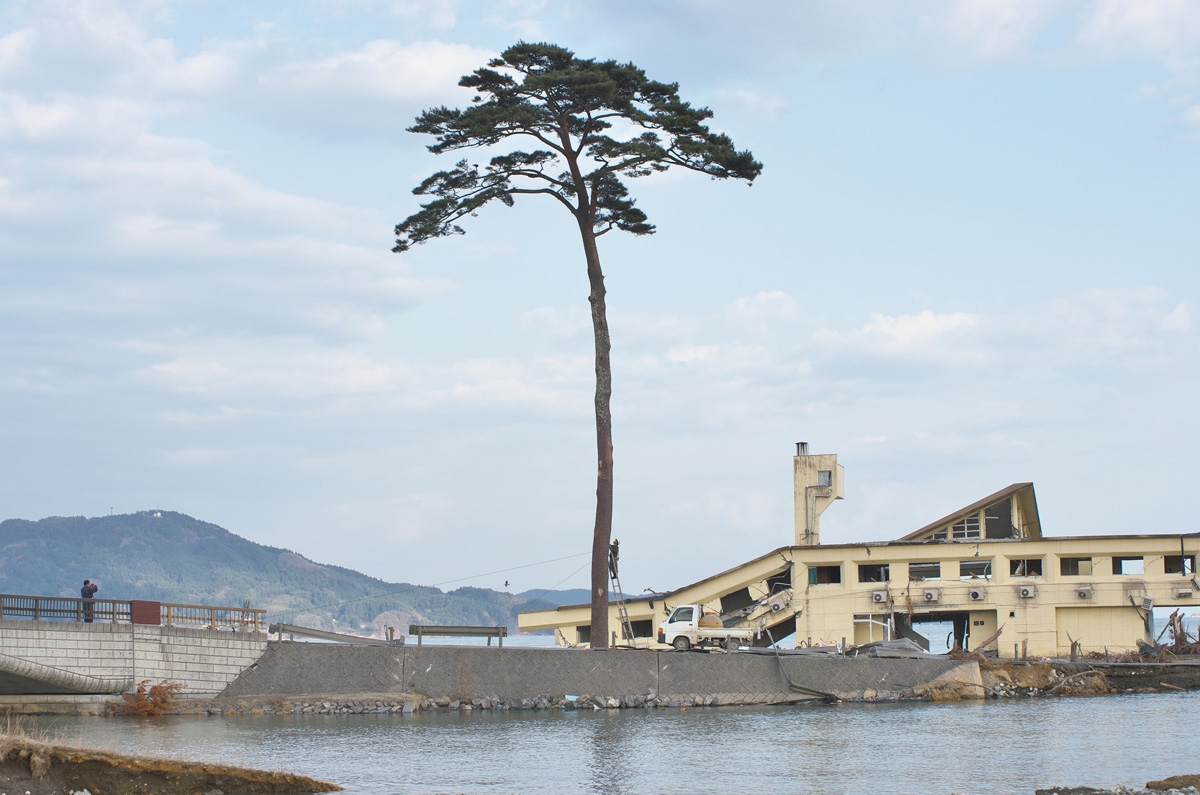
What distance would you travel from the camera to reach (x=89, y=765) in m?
19.6

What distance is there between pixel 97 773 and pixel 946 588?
41079 mm

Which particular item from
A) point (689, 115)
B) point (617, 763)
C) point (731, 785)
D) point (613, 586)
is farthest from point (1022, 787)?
point (689, 115)

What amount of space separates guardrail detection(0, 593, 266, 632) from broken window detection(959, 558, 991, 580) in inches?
1179

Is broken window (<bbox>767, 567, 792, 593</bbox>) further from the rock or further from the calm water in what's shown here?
the rock

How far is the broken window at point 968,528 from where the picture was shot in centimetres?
5991

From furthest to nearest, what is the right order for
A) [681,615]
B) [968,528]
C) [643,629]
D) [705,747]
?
[968,528], [643,629], [681,615], [705,747]

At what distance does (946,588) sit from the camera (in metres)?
53.9

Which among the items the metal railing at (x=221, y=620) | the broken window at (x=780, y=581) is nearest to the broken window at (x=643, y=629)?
the broken window at (x=780, y=581)

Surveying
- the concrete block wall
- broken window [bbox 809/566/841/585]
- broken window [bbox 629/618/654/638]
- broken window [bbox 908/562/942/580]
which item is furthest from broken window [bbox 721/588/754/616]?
the concrete block wall

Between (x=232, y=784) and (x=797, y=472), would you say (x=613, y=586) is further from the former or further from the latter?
(x=232, y=784)

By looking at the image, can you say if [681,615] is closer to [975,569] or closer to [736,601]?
[736,601]

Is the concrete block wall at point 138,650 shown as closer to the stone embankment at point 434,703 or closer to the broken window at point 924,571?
the stone embankment at point 434,703

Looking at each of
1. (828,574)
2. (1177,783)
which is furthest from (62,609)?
(828,574)

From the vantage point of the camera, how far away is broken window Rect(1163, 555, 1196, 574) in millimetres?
52562
